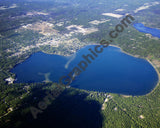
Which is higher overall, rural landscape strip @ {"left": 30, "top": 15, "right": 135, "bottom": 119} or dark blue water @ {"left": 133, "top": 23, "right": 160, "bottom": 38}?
rural landscape strip @ {"left": 30, "top": 15, "right": 135, "bottom": 119}

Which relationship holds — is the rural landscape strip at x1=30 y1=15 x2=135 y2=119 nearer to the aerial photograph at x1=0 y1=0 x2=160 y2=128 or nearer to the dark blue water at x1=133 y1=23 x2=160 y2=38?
the aerial photograph at x1=0 y1=0 x2=160 y2=128

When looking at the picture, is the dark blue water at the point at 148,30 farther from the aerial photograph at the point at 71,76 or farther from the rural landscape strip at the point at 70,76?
the rural landscape strip at the point at 70,76

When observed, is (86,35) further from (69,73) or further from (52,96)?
(52,96)

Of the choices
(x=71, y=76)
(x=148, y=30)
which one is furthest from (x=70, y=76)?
(x=148, y=30)

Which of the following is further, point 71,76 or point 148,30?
point 148,30

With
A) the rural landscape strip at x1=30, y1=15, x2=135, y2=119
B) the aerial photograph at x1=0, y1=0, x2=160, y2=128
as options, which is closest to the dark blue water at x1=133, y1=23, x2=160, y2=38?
the aerial photograph at x1=0, y1=0, x2=160, y2=128

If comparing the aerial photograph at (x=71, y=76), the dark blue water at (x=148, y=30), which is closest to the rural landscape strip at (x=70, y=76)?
the aerial photograph at (x=71, y=76)

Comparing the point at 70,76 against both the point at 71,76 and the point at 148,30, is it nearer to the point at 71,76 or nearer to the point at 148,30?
the point at 71,76

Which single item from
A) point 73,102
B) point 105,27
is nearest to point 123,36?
point 105,27
